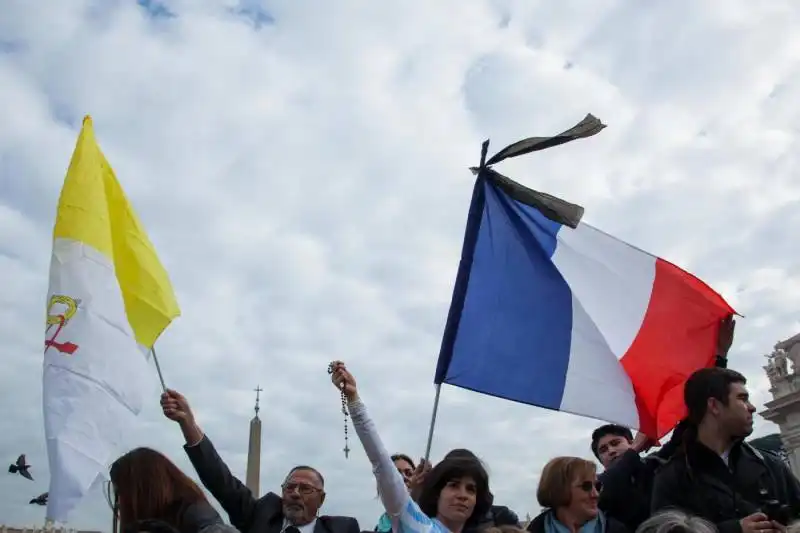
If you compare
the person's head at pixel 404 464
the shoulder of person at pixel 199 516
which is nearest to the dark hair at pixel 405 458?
the person's head at pixel 404 464

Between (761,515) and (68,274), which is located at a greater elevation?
(68,274)

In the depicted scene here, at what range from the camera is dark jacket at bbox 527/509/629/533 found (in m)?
4.41

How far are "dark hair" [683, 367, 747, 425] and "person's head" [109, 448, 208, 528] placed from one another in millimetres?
2425

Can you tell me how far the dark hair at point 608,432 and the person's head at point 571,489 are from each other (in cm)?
92

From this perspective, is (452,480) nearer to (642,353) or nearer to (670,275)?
(642,353)

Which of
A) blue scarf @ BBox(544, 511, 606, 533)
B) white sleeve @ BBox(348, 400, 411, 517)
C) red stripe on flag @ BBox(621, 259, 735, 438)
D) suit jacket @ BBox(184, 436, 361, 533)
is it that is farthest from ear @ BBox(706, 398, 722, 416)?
suit jacket @ BBox(184, 436, 361, 533)

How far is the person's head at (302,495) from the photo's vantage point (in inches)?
186

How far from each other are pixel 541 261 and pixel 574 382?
83cm

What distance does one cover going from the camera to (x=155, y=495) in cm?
375

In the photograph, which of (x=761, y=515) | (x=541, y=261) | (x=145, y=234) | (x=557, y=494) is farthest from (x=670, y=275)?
(x=145, y=234)

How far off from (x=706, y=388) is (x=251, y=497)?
8.48ft

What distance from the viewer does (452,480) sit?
162 inches

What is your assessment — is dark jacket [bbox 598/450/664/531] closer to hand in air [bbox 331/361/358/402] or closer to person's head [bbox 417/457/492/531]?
person's head [bbox 417/457/492/531]

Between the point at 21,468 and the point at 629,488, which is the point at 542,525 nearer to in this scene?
the point at 629,488
